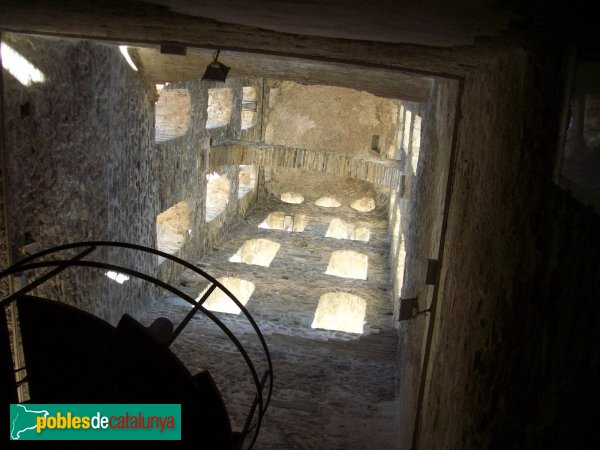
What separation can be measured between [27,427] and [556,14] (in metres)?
3.45

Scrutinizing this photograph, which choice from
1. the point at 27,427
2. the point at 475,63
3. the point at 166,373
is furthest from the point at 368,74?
the point at 27,427

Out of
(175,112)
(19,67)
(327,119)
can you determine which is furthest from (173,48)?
(327,119)

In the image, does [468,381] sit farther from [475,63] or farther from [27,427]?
[27,427]

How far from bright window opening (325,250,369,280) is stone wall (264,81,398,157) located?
4.43 meters

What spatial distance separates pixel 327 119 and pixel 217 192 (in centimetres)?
582

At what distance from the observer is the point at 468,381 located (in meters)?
2.68

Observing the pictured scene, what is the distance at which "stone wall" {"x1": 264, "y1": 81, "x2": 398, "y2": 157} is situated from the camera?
1948 cm

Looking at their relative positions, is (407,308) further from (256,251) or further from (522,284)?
(256,251)

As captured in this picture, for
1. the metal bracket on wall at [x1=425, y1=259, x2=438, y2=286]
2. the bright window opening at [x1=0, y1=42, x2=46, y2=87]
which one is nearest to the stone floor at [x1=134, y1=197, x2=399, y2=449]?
the metal bracket on wall at [x1=425, y1=259, x2=438, y2=286]

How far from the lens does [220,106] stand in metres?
15.8

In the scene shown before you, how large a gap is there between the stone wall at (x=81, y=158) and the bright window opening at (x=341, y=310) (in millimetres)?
3871

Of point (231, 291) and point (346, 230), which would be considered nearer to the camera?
point (231, 291)

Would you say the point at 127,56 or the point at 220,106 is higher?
the point at 220,106

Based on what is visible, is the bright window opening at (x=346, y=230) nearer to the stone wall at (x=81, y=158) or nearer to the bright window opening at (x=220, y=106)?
the bright window opening at (x=220, y=106)
